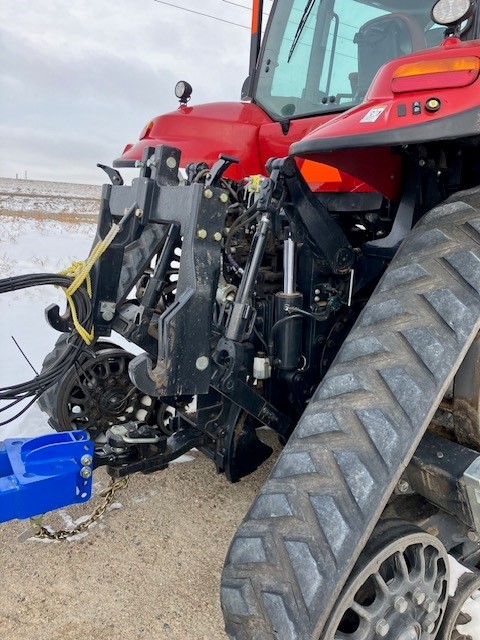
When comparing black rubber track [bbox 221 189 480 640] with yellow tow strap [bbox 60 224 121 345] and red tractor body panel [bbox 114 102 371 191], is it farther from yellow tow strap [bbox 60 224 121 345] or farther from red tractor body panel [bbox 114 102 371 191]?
red tractor body panel [bbox 114 102 371 191]

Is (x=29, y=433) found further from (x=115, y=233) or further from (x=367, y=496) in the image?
(x=367, y=496)

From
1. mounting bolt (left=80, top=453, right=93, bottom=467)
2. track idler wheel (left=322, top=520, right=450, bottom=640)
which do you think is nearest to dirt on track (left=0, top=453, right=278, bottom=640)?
mounting bolt (left=80, top=453, right=93, bottom=467)

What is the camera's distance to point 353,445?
143 cm

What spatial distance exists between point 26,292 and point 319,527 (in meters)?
6.80

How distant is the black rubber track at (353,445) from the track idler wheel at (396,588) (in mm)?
144

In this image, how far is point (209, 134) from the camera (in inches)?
130

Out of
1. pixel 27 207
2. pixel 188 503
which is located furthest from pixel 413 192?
pixel 27 207

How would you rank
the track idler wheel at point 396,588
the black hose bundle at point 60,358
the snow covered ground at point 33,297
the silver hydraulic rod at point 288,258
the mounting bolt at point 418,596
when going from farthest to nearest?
1. the snow covered ground at point 33,297
2. the silver hydraulic rod at point 288,258
3. the black hose bundle at point 60,358
4. the mounting bolt at point 418,596
5. the track idler wheel at point 396,588

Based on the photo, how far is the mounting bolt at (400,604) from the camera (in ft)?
5.05

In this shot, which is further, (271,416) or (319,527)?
(271,416)

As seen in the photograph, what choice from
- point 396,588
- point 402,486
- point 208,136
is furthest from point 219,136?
point 396,588

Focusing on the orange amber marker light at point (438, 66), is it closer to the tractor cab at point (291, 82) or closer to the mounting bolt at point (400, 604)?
the tractor cab at point (291, 82)

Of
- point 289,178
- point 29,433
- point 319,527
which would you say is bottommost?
point 29,433

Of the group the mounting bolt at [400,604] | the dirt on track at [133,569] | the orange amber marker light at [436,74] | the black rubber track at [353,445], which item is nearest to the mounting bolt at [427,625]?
the mounting bolt at [400,604]
